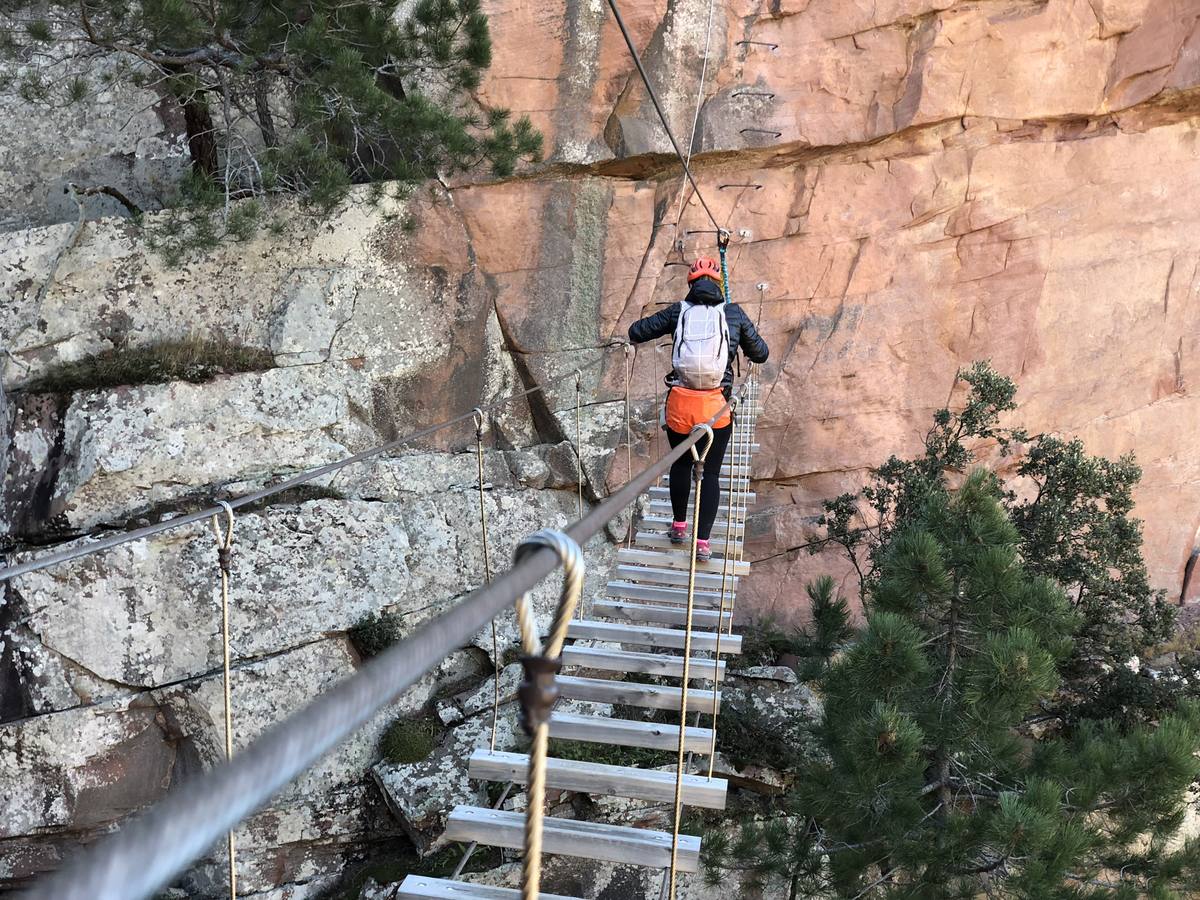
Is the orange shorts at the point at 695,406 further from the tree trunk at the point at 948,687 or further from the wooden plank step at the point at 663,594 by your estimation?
the tree trunk at the point at 948,687

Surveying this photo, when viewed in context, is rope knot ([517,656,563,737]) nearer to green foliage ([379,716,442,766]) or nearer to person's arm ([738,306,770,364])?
person's arm ([738,306,770,364])

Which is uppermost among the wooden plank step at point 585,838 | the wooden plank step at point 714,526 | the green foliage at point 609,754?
the wooden plank step at point 714,526

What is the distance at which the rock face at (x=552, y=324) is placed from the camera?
20.8 ft

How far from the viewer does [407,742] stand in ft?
21.6

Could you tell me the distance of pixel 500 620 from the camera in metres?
7.36

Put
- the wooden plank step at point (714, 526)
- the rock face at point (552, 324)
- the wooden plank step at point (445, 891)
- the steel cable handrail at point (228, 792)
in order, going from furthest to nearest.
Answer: the rock face at point (552, 324)
the wooden plank step at point (714, 526)
the wooden plank step at point (445, 891)
the steel cable handrail at point (228, 792)

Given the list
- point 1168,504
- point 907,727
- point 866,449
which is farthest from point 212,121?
point 1168,504

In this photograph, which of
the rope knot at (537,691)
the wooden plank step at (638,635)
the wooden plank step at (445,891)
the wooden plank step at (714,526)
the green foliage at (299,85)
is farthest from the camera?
the green foliage at (299,85)

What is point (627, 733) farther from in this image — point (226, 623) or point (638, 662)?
point (226, 623)

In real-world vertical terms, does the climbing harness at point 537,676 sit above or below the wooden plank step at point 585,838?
above

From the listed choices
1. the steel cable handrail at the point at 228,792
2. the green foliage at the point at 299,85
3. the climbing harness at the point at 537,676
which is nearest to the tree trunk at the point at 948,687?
the climbing harness at the point at 537,676

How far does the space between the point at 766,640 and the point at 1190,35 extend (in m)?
5.95

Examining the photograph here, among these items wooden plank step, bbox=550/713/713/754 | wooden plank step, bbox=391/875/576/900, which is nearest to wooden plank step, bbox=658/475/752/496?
wooden plank step, bbox=550/713/713/754

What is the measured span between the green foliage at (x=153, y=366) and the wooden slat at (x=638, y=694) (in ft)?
14.2
